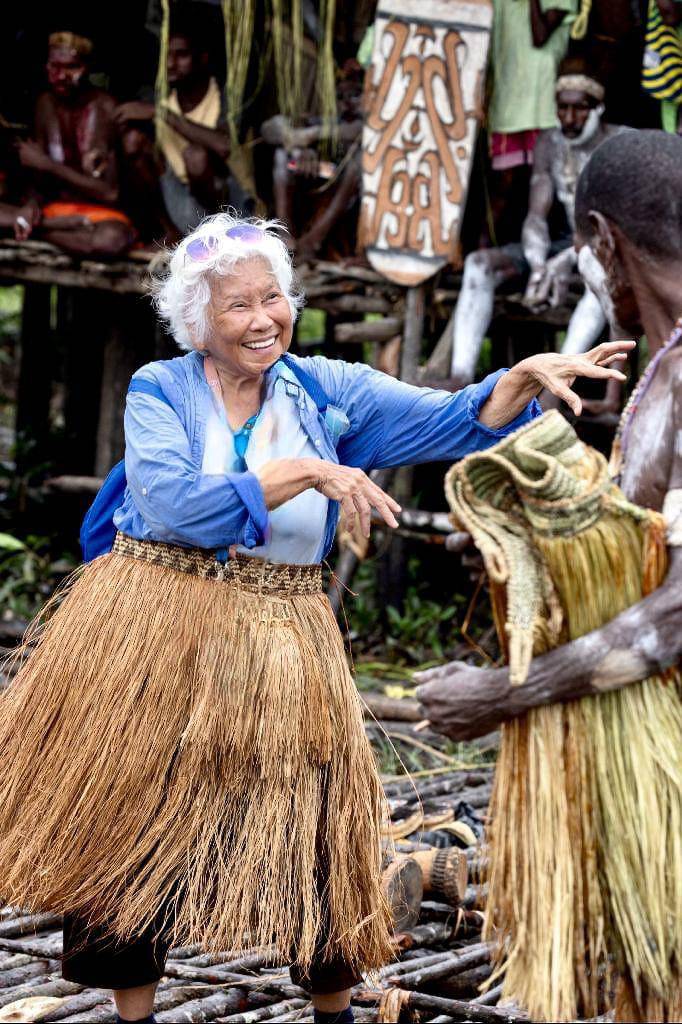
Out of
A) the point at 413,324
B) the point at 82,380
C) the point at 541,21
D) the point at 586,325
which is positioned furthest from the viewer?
the point at 82,380

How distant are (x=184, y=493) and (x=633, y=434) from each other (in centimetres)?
89

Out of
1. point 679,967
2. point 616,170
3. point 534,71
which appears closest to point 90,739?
point 679,967

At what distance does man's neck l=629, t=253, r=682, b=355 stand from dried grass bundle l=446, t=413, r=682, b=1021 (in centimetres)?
56

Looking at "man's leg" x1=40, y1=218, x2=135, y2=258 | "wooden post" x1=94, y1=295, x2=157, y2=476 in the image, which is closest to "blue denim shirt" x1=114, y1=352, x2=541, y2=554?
"man's leg" x1=40, y1=218, x2=135, y2=258

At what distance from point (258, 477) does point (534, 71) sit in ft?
17.4

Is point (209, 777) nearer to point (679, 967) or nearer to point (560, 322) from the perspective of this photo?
point (679, 967)

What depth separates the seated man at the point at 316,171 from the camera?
788 cm

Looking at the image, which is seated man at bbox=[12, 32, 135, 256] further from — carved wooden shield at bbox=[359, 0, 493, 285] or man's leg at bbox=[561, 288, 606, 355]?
man's leg at bbox=[561, 288, 606, 355]

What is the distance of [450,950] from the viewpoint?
156 inches

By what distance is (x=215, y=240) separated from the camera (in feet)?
10.0

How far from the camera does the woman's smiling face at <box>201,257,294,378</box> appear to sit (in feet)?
9.91

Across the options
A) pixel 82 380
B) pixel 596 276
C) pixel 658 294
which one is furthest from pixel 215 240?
pixel 82 380

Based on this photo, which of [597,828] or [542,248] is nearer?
[597,828]

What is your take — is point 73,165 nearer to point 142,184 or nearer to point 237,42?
point 142,184
